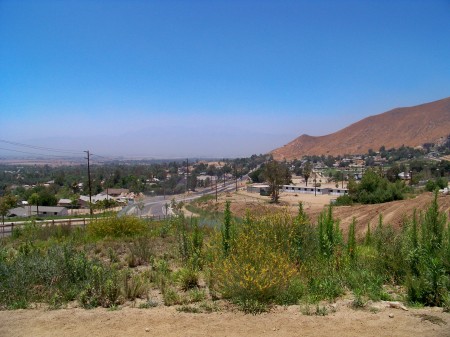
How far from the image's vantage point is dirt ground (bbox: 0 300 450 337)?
218 inches

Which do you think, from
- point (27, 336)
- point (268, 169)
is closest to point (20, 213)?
point (268, 169)

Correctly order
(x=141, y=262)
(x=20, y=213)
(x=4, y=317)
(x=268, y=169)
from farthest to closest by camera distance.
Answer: (x=268, y=169), (x=20, y=213), (x=141, y=262), (x=4, y=317)

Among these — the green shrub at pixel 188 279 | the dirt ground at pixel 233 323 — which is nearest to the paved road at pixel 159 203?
the green shrub at pixel 188 279

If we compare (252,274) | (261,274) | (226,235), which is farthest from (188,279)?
(261,274)

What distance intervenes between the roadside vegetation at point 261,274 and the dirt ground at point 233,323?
10.9 inches

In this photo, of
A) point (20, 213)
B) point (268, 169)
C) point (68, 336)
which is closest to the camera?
point (68, 336)

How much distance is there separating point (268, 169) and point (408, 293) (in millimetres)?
63280

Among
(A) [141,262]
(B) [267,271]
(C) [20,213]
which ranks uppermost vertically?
(B) [267,271]

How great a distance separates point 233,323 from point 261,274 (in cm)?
90

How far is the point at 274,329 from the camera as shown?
565cm

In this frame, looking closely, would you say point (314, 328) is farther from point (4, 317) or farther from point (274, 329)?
point (4, 317)

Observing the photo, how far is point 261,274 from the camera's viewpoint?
6426 millimetres

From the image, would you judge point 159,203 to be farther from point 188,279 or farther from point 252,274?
point 252,274

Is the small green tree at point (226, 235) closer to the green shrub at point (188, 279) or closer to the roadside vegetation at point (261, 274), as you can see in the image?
the roadside vegetation at point (261, 274)
